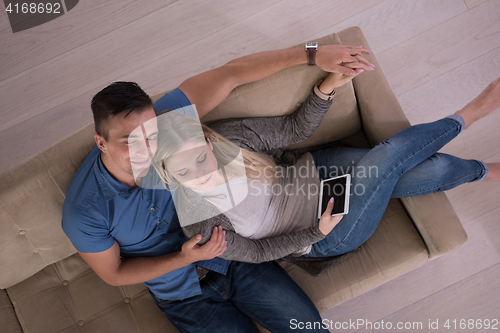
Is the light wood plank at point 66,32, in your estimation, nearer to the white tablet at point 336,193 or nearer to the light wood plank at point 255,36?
the light wood plank at point 255,36

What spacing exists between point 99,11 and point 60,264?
4.96 feet

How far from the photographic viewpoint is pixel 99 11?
6.82 ft

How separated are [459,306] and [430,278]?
180mm

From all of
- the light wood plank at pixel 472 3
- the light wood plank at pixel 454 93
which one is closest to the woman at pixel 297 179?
the light wood plank at pixel 454 93

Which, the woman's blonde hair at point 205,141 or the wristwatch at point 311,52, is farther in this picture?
the wristwatch at point 311,52

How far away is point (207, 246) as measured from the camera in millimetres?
1146

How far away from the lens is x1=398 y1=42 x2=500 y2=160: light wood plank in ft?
5.90

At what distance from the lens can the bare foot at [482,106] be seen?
1434mm

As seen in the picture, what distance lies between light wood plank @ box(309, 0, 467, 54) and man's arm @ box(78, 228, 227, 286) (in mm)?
1392

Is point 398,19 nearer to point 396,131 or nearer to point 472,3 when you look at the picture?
point 472,3

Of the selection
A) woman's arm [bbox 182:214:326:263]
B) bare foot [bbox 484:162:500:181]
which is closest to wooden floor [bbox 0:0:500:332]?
bare foot [bbox 484:162:500:181]

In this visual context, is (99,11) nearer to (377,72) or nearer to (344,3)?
(344,3)

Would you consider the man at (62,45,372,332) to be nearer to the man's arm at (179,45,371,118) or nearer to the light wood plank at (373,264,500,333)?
the man's arm at (179,45,371,118)

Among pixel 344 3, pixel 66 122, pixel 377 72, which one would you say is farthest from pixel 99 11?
pixel 377 72
